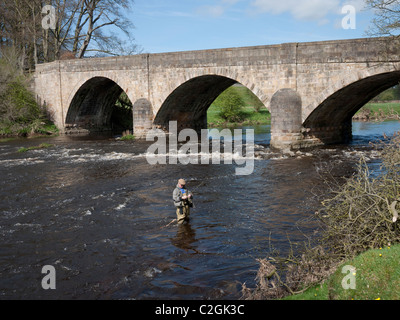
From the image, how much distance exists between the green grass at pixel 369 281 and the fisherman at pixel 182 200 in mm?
5038

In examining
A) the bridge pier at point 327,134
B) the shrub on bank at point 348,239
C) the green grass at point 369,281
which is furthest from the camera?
the bridge pier at point 327,134

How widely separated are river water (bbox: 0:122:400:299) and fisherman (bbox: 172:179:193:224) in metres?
0.30

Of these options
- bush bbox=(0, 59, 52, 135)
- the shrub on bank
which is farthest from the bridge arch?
the shrub on bank

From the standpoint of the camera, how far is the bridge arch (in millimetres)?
28809

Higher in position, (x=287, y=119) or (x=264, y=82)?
(x=264, y=82)

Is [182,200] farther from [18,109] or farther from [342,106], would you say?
[18,109]

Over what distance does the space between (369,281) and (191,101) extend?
27376 mm

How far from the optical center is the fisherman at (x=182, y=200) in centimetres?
1088

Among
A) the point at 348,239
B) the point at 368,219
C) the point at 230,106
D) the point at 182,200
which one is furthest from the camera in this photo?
the point at 230,106

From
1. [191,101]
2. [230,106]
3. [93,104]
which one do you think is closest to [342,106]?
[191,101]

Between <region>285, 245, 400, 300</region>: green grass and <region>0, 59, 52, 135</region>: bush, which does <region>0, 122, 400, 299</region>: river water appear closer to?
<region>285, 245, 400, 300</region>: green grass

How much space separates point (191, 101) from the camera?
32.4m

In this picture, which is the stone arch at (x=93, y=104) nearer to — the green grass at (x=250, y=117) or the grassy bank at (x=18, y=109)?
the grassy bank at (x=18, y=109)

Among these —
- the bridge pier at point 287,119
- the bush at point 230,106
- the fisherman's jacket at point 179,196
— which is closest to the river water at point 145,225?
the fisherman's jacket at point 179,196
